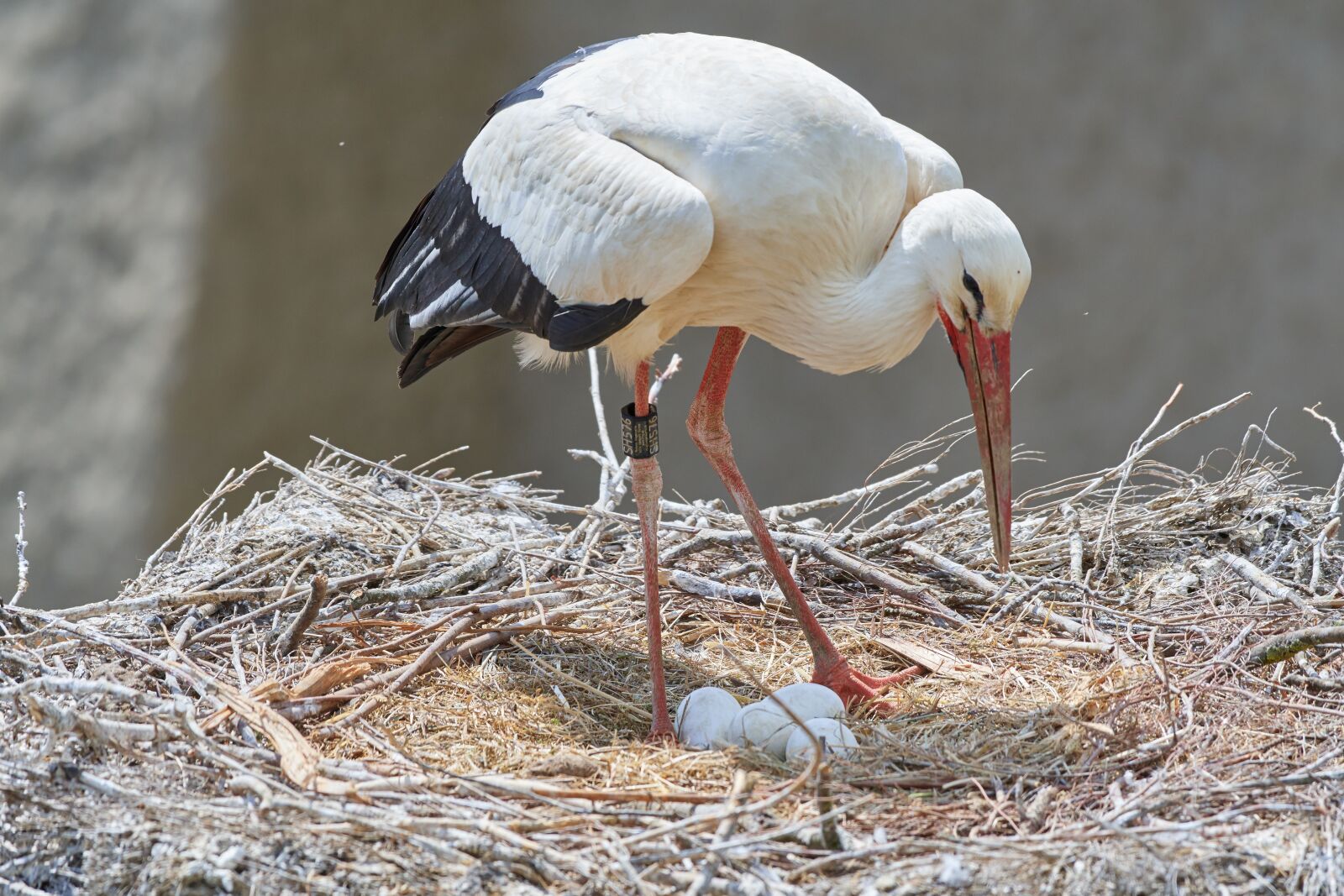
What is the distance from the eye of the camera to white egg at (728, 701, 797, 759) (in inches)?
87.7

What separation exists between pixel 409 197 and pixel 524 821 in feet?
13.8

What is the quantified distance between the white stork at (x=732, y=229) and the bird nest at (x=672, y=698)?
0.32 metres

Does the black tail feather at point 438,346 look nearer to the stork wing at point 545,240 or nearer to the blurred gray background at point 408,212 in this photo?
the stork wing at point 545,240

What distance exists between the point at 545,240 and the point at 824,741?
0.97 metres

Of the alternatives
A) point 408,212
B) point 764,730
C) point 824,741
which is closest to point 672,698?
point 764,730

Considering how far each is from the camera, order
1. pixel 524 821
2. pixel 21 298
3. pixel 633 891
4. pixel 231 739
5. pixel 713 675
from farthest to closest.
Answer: pixel 21 298 → pixel 713 675 → pixel 231 739 → pixel 524 821 → pixel 633 891

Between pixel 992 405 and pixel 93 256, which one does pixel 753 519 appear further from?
pixel 93 256

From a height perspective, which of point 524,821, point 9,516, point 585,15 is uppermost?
point 585,15

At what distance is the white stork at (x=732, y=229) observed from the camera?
7.09ft

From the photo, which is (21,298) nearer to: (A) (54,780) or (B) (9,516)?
(B) (9,516)

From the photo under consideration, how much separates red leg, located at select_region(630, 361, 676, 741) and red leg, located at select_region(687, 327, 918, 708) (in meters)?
0.13

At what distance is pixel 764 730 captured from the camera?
2.24 m

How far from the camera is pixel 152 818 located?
73.4 inches

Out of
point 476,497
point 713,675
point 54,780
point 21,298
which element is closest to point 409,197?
point 21,298
